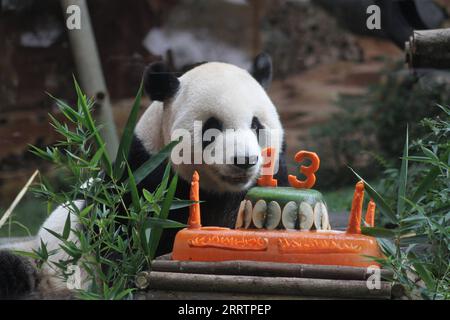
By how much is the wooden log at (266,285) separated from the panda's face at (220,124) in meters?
0.53

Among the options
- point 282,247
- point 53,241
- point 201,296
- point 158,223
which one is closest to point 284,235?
point 282,247

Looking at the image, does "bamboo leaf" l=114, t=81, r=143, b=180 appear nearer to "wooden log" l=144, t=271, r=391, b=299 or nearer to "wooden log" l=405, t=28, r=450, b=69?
"wooden log" l=144, t=271, r=391, b=299

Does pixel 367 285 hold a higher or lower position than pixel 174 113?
lower

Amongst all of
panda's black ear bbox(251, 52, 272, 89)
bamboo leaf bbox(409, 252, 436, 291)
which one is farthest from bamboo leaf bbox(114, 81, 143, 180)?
bamboo leaf bbox(409, 252, 436, 291)

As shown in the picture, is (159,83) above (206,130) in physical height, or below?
above

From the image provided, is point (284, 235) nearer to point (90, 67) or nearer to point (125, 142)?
point (125, 142)

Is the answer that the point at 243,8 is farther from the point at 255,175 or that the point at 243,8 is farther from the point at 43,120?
the point at 255,175

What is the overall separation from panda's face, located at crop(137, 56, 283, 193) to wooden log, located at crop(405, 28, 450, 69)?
1.99ft

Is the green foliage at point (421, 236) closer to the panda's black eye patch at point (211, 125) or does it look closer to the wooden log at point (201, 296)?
the wooden log at point (201, 296)

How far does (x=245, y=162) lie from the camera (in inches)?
103

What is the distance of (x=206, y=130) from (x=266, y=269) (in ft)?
2.40
